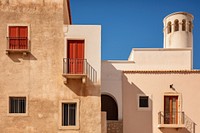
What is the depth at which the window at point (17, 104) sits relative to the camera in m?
15.1

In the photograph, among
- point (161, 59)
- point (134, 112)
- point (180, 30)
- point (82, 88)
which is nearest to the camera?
point (82, 88)

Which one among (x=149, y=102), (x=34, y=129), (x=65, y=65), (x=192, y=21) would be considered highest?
(x=192, y=21)

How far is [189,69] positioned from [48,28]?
480 inches

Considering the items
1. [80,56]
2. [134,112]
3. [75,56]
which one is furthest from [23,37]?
[134,112]

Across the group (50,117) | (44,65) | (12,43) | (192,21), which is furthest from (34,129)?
(192,21)

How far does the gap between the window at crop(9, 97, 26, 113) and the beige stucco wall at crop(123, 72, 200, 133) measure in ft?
25.2

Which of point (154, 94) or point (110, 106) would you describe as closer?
point (154, 94)

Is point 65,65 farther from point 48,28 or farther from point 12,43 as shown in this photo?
point 12,43

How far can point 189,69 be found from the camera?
1997 cm

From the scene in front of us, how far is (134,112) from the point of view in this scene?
1850 centimetres

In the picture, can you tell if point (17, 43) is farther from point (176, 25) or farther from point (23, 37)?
point (176, 25)

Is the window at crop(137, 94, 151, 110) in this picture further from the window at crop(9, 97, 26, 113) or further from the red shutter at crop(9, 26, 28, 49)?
the red shutter at crop(9, 26, 28, 49)

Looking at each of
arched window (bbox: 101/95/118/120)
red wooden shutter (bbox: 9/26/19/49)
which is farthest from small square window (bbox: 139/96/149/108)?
red wooden shutter (bbox: 9/26/19/49)

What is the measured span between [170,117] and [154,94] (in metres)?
2.15
